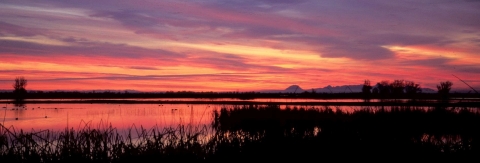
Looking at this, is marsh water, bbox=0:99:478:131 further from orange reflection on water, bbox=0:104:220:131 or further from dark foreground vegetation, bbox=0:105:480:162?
dark foreground vegetation, bbox=0:105:480:162

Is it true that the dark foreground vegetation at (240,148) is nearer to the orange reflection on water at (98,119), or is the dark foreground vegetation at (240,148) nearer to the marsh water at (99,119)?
the marsh water at (99,119)

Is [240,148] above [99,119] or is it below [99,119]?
below

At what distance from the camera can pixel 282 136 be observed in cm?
1484

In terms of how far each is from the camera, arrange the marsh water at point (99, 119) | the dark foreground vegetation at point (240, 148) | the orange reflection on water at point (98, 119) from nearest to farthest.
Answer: the dark foreground vegetation at point (240, 148)
the orange reflection on water at point (98, 119)
the marsh water at point (99, 119)

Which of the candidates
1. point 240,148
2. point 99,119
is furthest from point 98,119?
point 240,148

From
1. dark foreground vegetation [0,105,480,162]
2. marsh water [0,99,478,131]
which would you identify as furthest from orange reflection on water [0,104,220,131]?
dark foreground vegetation [0,105,480,162]

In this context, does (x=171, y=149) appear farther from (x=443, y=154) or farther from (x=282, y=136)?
(x=443, y=154)

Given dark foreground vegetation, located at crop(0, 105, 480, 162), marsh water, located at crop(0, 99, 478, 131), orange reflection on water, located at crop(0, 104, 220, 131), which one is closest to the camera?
dark foreground vegetation, located at crop(0, 105, 480, 162)

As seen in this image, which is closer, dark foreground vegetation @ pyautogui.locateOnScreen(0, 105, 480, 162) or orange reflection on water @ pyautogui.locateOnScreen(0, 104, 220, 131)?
dark foreground vegetation @ pyautogui.locateOnScreen(0, 105, 480, 162)

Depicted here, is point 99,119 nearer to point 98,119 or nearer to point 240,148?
point 98,119

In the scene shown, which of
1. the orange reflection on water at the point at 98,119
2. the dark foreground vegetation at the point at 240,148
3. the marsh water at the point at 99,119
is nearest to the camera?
the dark foreground vegetation at the point at 240,148

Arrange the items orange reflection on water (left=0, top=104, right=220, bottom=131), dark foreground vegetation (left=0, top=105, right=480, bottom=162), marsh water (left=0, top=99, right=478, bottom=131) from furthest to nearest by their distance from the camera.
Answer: marsh water (left=0, top=99, right=478, bottom=131)
orange reflection on water (left=0, top=104, right=220, bottom=131)
dark foreground vegetation (left=0, top=105, right=480, bottom=162)

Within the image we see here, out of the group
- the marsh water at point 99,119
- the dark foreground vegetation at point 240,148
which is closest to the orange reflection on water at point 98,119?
the marsh water at point 99,119

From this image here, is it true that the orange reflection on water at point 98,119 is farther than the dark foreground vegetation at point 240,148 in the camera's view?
Yes
